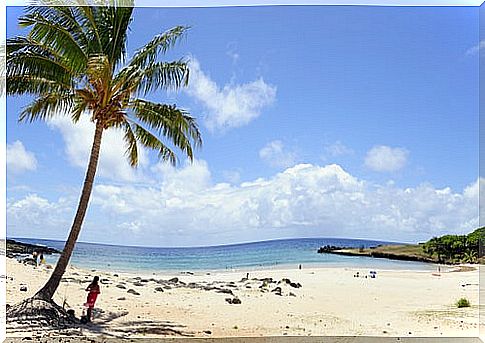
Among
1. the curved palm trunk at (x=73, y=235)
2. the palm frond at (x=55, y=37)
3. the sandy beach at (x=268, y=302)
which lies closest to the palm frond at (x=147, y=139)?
the curved palm trunk at (x=73, y=235)

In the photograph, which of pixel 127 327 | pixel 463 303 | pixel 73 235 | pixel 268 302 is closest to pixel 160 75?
pixel 73 235

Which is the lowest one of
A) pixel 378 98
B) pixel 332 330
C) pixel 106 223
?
pixel 332 330

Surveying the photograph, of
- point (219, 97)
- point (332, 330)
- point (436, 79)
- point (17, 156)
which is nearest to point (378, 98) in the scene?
point (436, 79)

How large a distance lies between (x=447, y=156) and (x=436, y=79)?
0.84 meters

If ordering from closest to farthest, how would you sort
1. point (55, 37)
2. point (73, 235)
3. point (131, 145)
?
point (55, 37)
point (73, 235)
point (131, 145)

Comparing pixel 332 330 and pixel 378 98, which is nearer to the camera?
pixel 332 330

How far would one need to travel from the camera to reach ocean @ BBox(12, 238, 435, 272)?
9.40 metres

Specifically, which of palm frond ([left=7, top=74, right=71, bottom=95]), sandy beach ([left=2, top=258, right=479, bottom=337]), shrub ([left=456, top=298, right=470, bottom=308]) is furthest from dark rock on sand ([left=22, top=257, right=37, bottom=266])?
shrub ([left=456, top=298, right=470, bottom=308])

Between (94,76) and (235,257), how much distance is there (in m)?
2.93

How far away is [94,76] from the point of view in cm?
774

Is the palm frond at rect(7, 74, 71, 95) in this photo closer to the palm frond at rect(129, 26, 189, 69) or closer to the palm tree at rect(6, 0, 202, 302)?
the palm tree at rect(6, 0, 202, 302)

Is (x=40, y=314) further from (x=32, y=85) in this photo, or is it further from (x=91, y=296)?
(x=32, y=85)

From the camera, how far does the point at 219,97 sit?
943 cm

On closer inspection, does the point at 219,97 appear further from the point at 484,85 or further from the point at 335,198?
the point at 484,85
